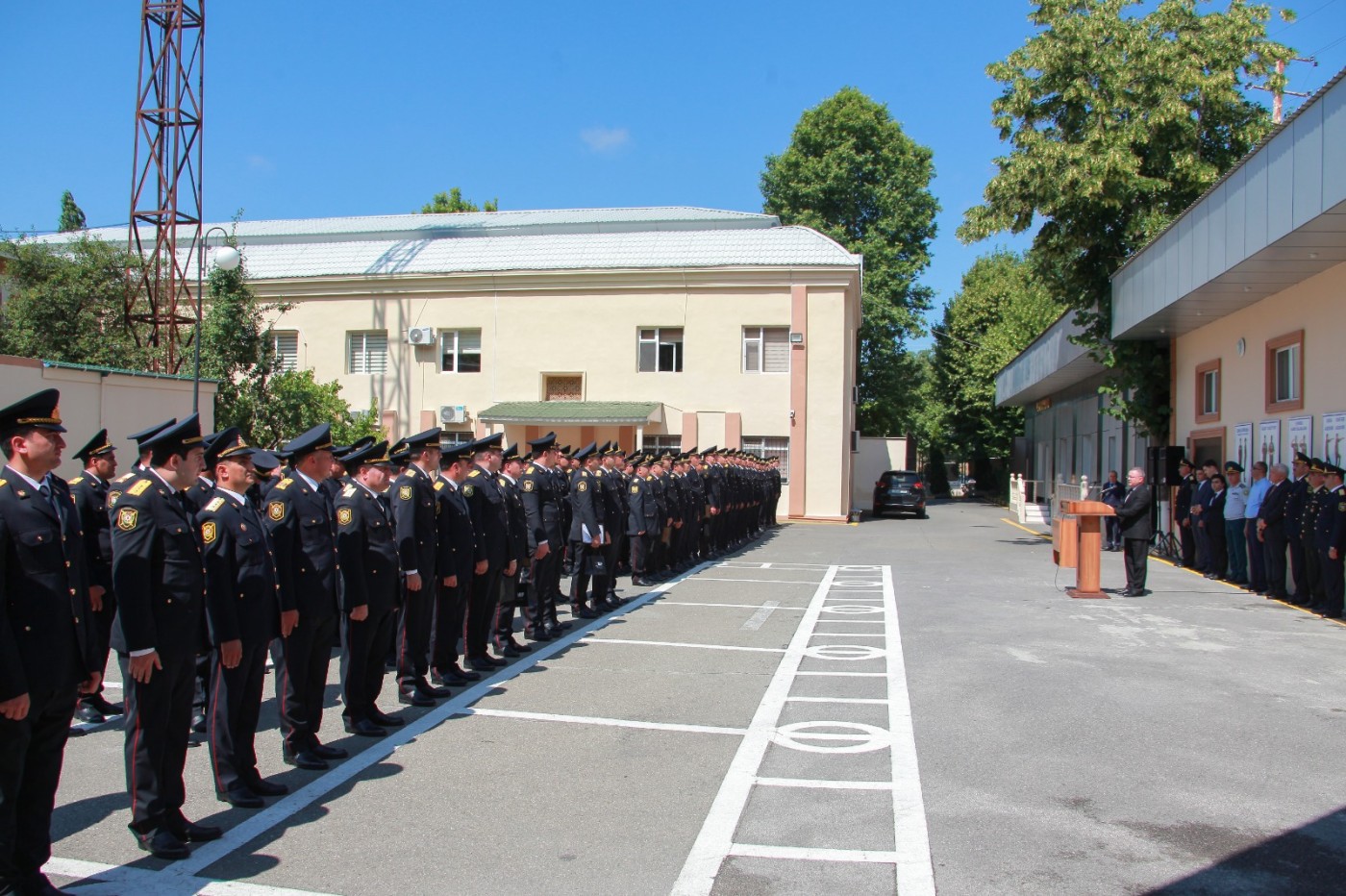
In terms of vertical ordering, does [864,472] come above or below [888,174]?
below

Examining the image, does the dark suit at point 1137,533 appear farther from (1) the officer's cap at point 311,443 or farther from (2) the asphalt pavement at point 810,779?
(1) the officer's cap at point 311,443

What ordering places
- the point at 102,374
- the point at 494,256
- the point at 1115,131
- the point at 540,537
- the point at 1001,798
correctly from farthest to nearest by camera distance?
the point at 494,256, the point at 1115,131, the point at 102,374, the point at 540,537, the point at 1001,798

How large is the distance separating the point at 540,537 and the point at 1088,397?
1003 inches

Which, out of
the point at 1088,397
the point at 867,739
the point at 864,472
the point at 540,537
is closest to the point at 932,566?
the point at 540,537

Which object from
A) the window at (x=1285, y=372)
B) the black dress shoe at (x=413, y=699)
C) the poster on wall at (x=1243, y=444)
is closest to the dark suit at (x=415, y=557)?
the black dress shoe at (x=413, y=699)

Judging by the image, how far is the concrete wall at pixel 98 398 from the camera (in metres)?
13.4

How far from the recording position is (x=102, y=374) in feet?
49.2

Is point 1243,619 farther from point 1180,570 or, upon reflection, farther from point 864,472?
point 864,472

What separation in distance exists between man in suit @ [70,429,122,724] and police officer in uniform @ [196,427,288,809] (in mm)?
1103

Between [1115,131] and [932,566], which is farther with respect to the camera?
[1115,131]

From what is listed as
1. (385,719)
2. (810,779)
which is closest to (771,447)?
(385,719)

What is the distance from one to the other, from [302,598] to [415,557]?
1.46 m

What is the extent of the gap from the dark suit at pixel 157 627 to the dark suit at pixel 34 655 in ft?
0.95

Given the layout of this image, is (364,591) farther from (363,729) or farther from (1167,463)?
(1167,463)
